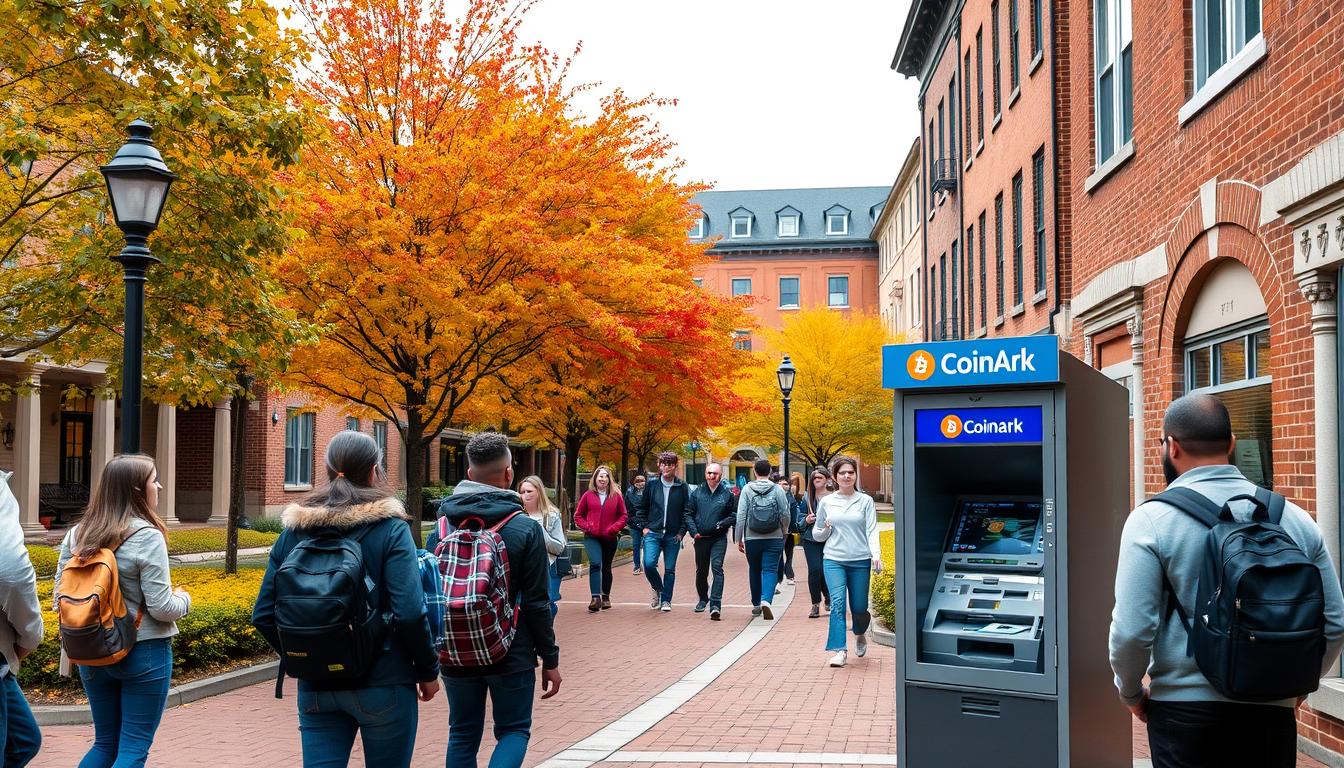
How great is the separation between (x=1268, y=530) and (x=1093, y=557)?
2469 millimetres

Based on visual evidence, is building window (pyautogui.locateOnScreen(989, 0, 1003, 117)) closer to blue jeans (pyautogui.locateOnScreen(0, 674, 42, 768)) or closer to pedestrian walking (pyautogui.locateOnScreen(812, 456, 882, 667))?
pedestrian walking (pyautogui.locateOnScreen(812, 456, 882, 667))

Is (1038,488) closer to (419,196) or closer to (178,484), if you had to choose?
(419,196)

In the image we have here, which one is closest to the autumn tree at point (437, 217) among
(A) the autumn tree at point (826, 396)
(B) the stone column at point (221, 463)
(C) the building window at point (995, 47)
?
(C) the building window at point (995, 47)

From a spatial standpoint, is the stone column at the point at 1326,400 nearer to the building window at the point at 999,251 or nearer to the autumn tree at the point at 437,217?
the autumn tree at the point at 437,217

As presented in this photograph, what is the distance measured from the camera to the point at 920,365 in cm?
581

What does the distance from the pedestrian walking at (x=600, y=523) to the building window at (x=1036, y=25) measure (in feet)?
28.8

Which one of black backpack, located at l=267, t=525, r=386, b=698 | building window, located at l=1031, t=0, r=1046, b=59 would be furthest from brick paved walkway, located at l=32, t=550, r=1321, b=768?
building window, located at l=1031, t=0, r=1046, b=59

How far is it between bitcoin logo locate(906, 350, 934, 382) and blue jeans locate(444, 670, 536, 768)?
2267 millimetres

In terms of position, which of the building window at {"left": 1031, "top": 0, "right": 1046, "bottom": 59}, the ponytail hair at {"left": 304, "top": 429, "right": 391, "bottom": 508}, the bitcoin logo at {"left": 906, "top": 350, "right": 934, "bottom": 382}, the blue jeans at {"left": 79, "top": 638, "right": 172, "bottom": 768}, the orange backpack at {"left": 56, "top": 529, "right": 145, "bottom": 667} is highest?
the building window at {"left": 1031, "top": 0, "right": 1046, "bottom": 59}

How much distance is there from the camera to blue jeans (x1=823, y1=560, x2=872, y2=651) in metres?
10.8

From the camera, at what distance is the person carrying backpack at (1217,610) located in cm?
353

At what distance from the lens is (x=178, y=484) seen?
3291 centimetres

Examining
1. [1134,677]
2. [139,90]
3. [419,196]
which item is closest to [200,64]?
[139,90]

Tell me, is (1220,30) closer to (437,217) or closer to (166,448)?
(437,217)
